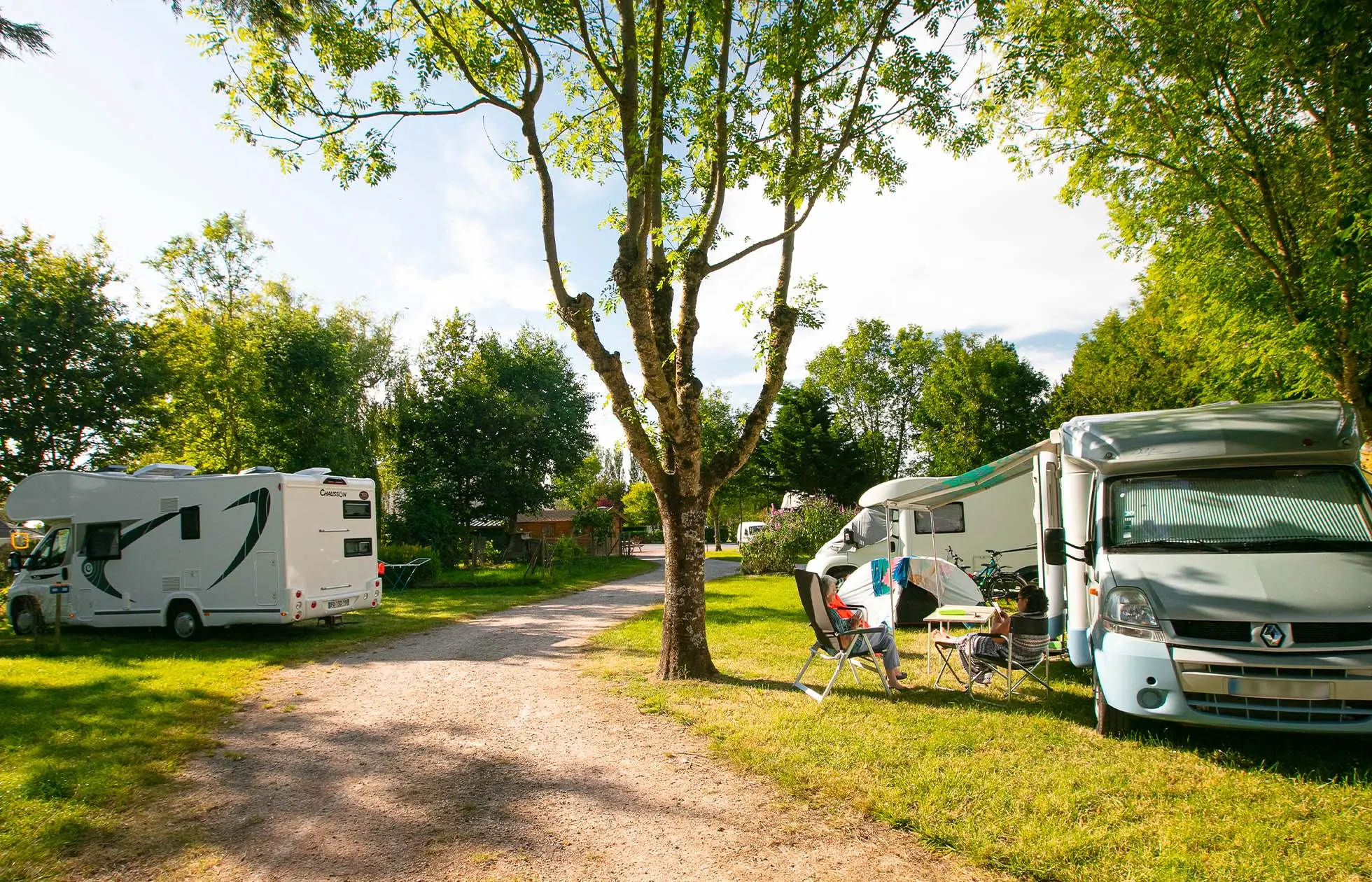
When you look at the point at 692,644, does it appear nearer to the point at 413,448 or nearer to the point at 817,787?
the point at 817,787

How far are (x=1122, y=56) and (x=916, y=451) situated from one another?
105 feet

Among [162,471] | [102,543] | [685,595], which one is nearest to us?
[685,595]

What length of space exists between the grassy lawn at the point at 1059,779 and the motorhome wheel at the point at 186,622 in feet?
27.6

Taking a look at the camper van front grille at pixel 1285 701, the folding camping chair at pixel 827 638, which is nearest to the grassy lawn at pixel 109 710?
the folding camping chair at pixel 827 638

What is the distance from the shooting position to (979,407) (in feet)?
122

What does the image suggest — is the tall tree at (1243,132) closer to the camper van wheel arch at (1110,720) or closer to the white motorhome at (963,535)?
the white motorhome at (963,535)

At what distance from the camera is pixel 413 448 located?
2714 cm

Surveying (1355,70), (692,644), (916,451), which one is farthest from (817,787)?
(916,451)

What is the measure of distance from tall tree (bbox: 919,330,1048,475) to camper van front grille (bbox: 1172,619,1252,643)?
107 ft

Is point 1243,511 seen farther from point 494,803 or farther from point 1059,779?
point 494,803

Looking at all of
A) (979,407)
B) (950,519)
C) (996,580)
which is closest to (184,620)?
(996,580)

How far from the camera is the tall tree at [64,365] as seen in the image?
1656 centimetres

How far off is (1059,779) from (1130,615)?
4.24ft

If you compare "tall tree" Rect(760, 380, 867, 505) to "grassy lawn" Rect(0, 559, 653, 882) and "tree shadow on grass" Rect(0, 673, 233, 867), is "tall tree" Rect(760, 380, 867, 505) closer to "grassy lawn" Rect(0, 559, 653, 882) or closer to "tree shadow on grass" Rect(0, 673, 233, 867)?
"grassy lawn" Rect(0, 559, 653, 882)
